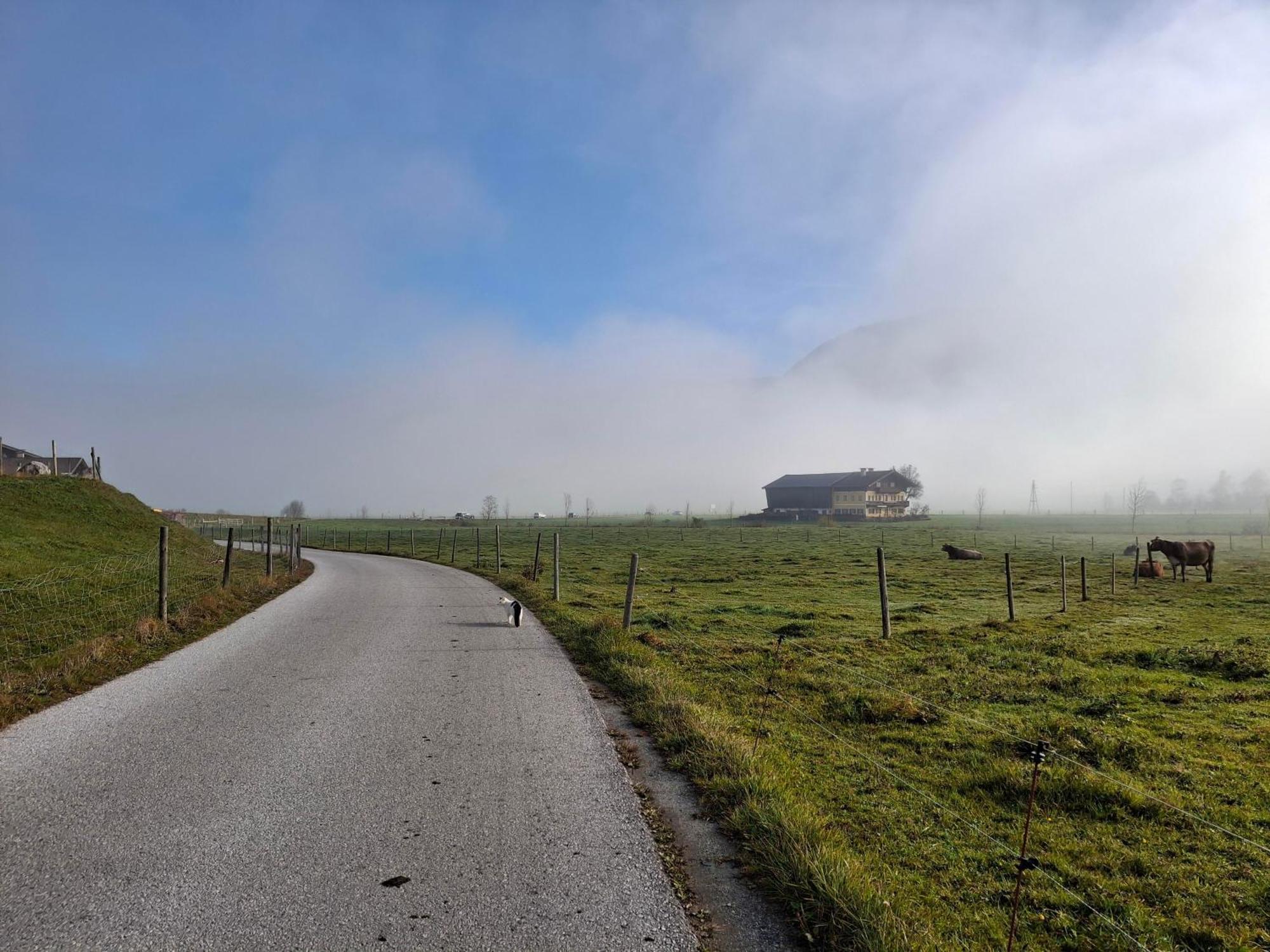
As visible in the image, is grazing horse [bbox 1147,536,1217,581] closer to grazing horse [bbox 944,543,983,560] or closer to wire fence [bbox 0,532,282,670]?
grazing horse [bbox 944,543,983,560]

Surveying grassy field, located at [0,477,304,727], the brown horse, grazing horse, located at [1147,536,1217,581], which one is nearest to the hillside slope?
grassy field, located at [0,477,304,727]

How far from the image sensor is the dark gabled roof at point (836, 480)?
116 meters

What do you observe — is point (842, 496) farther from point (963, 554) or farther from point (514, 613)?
point (514, 613)

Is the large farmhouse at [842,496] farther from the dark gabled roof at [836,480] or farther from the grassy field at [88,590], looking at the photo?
the grassy field at [88,590]

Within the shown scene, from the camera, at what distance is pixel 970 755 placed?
8016mm

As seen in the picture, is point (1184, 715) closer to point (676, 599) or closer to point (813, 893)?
point (813, 893)

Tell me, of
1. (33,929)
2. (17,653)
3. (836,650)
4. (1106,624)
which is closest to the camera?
(33,929)

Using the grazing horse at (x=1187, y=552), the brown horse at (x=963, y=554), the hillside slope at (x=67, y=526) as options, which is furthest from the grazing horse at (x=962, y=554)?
the hillside slope at (x=67, y=526)

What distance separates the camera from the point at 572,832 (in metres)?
5.20

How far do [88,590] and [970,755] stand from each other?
2324 cm

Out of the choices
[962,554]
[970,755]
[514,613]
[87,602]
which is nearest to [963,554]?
[962,554]

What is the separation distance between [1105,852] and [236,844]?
22.5 feet

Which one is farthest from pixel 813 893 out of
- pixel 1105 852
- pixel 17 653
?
pixel 17 653

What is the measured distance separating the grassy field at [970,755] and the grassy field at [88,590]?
7.73m
